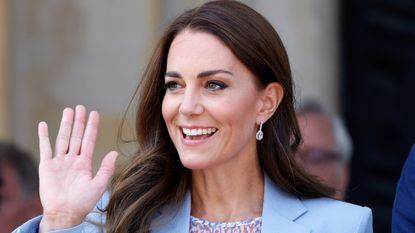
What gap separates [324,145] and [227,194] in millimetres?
2483

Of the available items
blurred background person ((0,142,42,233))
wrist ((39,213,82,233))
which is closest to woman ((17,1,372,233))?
wrist ((39,213,82,233))

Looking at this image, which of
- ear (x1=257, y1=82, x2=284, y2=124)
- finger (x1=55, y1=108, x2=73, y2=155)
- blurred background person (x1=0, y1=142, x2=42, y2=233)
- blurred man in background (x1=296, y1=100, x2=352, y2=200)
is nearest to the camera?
finger (x1=55, y1=108, x2=73, y2=155)

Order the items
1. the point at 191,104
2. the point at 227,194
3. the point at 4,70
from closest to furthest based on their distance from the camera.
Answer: the point at 191,104 < the point at 227,194 < the point at 4,70

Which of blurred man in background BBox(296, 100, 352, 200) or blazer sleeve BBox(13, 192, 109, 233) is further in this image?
blurred man in background BBox(296, 100, 352, 200)

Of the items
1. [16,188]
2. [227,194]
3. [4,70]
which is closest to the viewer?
[227,194]

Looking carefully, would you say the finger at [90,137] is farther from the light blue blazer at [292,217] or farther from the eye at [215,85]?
the eye at [215,85]

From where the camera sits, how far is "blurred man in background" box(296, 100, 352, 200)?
7695mm

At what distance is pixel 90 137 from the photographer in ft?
17.4

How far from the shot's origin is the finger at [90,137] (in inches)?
208

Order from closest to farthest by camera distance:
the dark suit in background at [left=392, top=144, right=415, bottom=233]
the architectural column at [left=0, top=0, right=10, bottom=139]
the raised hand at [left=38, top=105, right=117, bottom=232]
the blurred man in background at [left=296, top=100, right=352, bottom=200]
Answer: the dark suit in background at [left=392, top=144, right=415, bottom=233] → the raised hand at [left=38, top=105, right=117, bottom=232] → the blurred man in background at [left=296, top=100, right=352, bottom=200] → the architectural column at [left=0, top=0, right=10, bottom=139]

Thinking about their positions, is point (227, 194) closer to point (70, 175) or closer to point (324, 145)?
point (70, 175)

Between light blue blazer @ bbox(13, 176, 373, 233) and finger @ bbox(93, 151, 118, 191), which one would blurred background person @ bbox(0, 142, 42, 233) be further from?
finger @ bbox(93, 151, 118, 191)

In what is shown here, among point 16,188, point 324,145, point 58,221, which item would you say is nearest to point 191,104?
point 58,221

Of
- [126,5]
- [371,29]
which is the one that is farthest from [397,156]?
[126,5]
